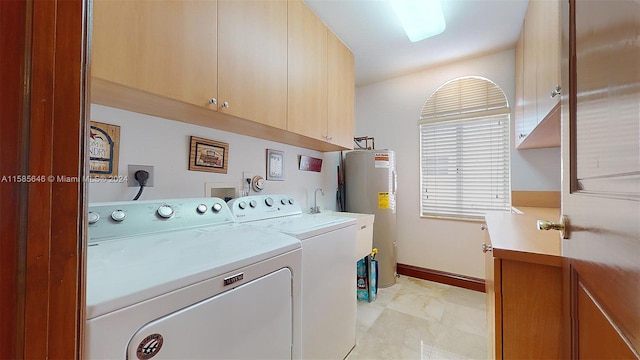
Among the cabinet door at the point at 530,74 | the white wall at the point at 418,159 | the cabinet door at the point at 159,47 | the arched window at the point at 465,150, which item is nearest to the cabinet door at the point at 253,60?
the cabinet door at the point at 159,47

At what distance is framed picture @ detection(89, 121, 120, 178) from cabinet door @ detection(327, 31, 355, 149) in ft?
4.45

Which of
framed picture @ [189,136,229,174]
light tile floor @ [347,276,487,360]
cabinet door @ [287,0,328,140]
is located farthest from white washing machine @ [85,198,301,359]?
light tile floor @ [347,276,487,360]

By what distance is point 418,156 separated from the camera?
9.34 ft

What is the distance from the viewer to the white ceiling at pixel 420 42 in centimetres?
175

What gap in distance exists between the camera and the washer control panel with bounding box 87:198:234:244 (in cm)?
92

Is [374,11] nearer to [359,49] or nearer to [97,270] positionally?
[359,49]

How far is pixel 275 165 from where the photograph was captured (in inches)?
77.8

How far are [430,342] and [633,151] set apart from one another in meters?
1.93

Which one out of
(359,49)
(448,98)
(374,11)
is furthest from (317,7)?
(448,98)

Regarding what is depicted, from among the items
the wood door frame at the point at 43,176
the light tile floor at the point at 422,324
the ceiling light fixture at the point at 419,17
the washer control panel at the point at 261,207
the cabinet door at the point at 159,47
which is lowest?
the light tile floor at the point at 422,324

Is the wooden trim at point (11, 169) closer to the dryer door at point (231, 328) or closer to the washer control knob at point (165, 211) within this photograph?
the dryer door at point (231, 328)

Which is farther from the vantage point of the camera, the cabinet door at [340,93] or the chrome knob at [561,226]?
the cabinet door at [340,93]

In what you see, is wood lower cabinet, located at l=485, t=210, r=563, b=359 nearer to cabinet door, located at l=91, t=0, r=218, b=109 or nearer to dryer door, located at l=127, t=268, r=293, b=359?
dryer door, located at l=127, t=268, r=293, b=359

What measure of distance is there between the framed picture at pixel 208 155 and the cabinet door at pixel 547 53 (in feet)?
5.74
